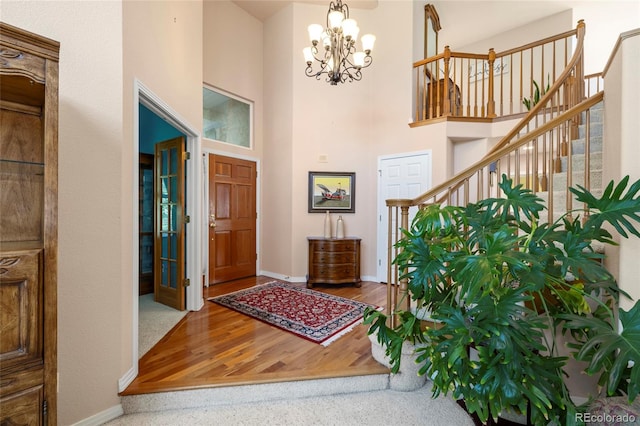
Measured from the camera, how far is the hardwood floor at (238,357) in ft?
6.44

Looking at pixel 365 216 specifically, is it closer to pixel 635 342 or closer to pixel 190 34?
pixel 190 34

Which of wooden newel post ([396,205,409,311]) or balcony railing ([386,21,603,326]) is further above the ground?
balcony railing ([386,21,603,326])

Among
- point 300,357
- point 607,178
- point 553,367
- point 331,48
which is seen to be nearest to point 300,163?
point 331,48

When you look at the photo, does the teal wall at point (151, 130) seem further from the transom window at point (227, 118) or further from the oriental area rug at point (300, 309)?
the oriental area rug at point (300, 309)

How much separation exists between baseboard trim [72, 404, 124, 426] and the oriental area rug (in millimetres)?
1337

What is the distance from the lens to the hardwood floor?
1962 millimetres

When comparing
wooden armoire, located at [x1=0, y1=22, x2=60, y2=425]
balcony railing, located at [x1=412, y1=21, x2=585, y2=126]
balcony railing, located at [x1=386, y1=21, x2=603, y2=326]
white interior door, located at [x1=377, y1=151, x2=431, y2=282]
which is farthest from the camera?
white interior door, located at [x1=377, y1=151, x2=431, y2=282]

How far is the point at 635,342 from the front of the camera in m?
1.13

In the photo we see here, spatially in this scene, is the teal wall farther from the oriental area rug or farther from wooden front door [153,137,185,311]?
the oriental area rug

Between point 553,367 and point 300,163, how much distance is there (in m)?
3.89

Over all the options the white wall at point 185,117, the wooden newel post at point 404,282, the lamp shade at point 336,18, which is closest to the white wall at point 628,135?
the white wall at point 185,117

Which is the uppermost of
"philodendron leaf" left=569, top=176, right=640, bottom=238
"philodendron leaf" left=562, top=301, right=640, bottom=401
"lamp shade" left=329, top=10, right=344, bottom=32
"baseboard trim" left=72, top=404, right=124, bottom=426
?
"lamp shade" left=329, top=10, right=344, bottom=32

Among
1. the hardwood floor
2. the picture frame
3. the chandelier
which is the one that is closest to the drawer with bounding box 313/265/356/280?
the picture frame

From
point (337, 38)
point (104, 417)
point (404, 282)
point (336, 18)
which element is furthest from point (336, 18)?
point (104, 417)
